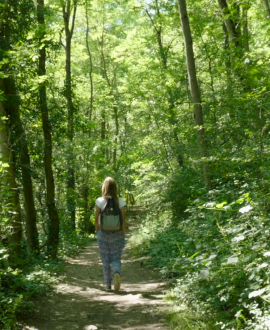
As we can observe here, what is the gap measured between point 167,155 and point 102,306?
9.66 metres

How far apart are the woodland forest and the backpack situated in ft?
4.52

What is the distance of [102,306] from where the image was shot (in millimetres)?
5863

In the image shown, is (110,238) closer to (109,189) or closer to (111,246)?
(111,246)

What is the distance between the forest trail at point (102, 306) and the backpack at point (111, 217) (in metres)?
1.18

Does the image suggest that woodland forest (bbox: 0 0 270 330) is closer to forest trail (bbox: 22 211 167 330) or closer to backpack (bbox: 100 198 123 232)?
forest trail (bbox: 22 211 167 330)

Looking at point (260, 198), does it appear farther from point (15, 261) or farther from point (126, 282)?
point (15, 261)

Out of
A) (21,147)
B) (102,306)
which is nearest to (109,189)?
(102,306)

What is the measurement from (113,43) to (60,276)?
22.0 m

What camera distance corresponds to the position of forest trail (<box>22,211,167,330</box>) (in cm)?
497

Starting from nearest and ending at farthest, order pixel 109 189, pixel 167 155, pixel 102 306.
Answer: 1. pixel 102 306
2. pixel 109 189
3. pixel 167 155

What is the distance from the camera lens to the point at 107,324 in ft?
16.3

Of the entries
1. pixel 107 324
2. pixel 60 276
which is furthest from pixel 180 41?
pixel 107 324

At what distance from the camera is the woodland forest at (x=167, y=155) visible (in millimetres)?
4590

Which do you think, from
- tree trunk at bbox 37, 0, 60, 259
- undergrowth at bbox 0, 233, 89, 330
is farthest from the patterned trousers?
tree trunk at bbox 37, 0, 60, 259
